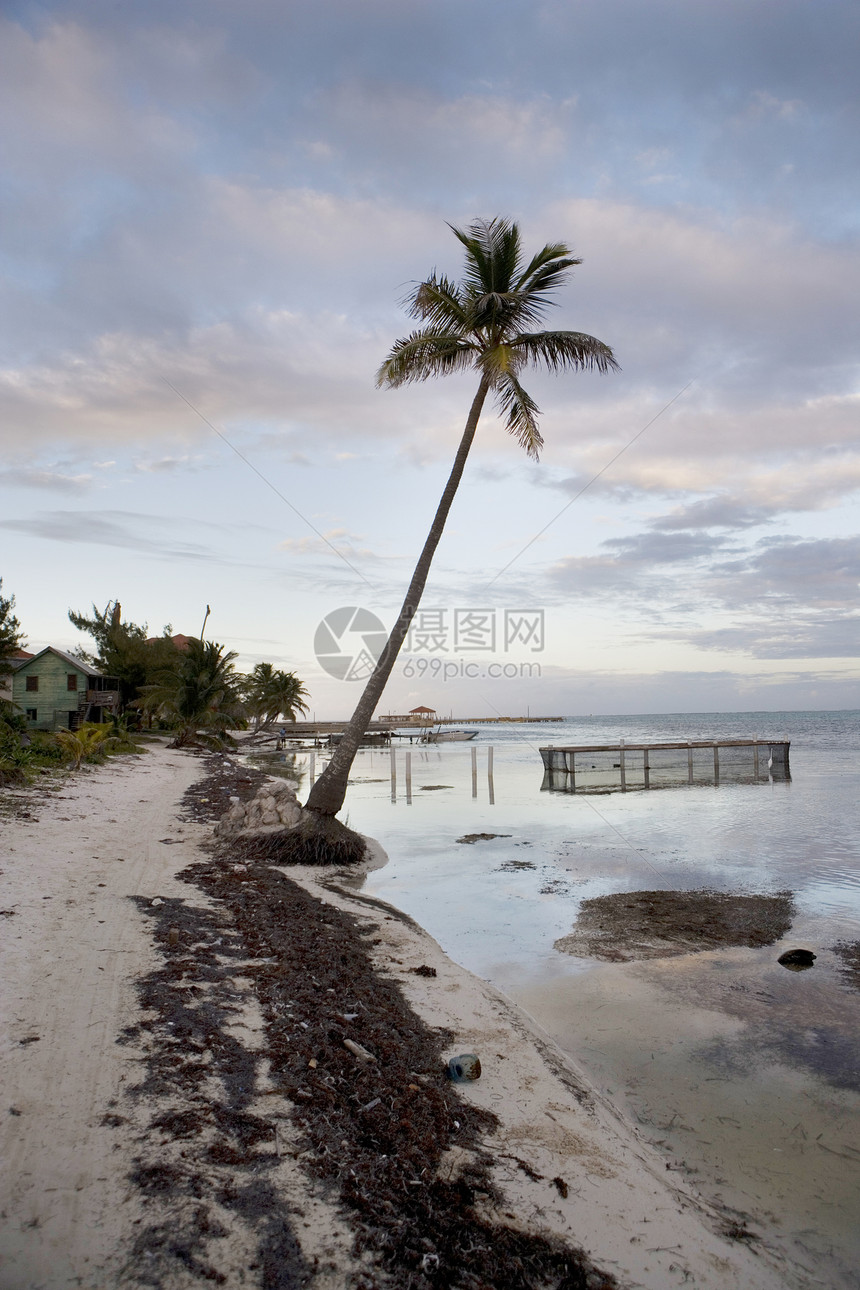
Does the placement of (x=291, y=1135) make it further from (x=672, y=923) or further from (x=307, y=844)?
(x=307, y=844)

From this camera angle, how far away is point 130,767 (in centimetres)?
2302

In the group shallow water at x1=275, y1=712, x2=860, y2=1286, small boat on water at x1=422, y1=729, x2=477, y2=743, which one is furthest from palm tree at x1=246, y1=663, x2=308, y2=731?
shallow water at x1=275, y1=712, x2=860, y2=1286

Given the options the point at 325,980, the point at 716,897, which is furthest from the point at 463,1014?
the point at 716,897

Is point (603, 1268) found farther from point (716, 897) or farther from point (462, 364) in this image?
point (462, 364)

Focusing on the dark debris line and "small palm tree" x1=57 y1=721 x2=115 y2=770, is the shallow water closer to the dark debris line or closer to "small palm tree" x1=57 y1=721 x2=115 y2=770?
the dark debris line

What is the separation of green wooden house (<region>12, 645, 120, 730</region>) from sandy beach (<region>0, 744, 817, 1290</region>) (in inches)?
1297

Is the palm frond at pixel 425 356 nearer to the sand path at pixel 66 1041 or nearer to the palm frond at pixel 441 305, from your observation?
the palm frond at pixel 441 305

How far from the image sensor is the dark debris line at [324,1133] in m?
2.78

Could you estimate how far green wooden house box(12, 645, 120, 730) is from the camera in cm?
3588

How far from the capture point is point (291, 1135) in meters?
3.52

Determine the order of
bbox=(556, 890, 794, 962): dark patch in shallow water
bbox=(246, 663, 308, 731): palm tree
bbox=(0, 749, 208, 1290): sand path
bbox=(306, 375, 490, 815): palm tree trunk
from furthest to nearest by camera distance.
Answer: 1. bbox=(246, 663, 308, 731): palm tree
2. bbox=(306, 375, 490, 815): palm tree trunk
3. bbox=(556, 890, 794, 962): dark patch in shallow water
4. bbox=(0, 749, 208, 1290): sand path

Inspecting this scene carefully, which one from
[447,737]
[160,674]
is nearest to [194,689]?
[160,674]

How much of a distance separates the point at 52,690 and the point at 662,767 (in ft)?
109

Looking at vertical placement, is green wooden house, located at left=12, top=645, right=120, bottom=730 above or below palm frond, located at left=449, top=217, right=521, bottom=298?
below
